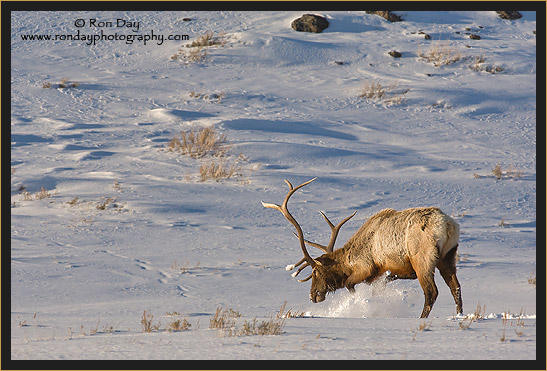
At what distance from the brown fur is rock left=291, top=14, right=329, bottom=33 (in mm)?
19580

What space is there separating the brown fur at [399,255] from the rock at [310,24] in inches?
771

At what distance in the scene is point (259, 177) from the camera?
1538cm

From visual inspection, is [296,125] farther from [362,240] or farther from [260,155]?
[362,240]

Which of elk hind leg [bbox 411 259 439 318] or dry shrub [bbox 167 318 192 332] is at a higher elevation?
dry shrub [bbox 167 318 192 332]

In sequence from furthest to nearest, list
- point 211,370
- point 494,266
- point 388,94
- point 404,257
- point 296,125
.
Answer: point 388,94 < point 296,125 < point 494,266 < point 404,257 < point 211,370

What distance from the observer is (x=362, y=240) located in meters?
8.57

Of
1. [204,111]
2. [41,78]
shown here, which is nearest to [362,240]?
[204,111]

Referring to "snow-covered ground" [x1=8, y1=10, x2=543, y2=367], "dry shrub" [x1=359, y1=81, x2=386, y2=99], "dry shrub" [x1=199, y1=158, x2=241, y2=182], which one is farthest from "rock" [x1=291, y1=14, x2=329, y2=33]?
"dry shrub" [x1=199, y1=158, x2=241, y2=182]

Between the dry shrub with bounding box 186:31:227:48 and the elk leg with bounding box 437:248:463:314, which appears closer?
the elk leg with bounding box 437:248:463:314

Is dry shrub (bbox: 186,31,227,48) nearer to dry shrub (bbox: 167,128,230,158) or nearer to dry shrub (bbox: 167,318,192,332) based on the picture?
dry shrub (bbox: 167,128,230,158)

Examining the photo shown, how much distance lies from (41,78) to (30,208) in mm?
10450

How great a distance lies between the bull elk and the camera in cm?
762

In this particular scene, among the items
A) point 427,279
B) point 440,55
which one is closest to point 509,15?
point 440,55

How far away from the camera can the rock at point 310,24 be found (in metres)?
27.4
